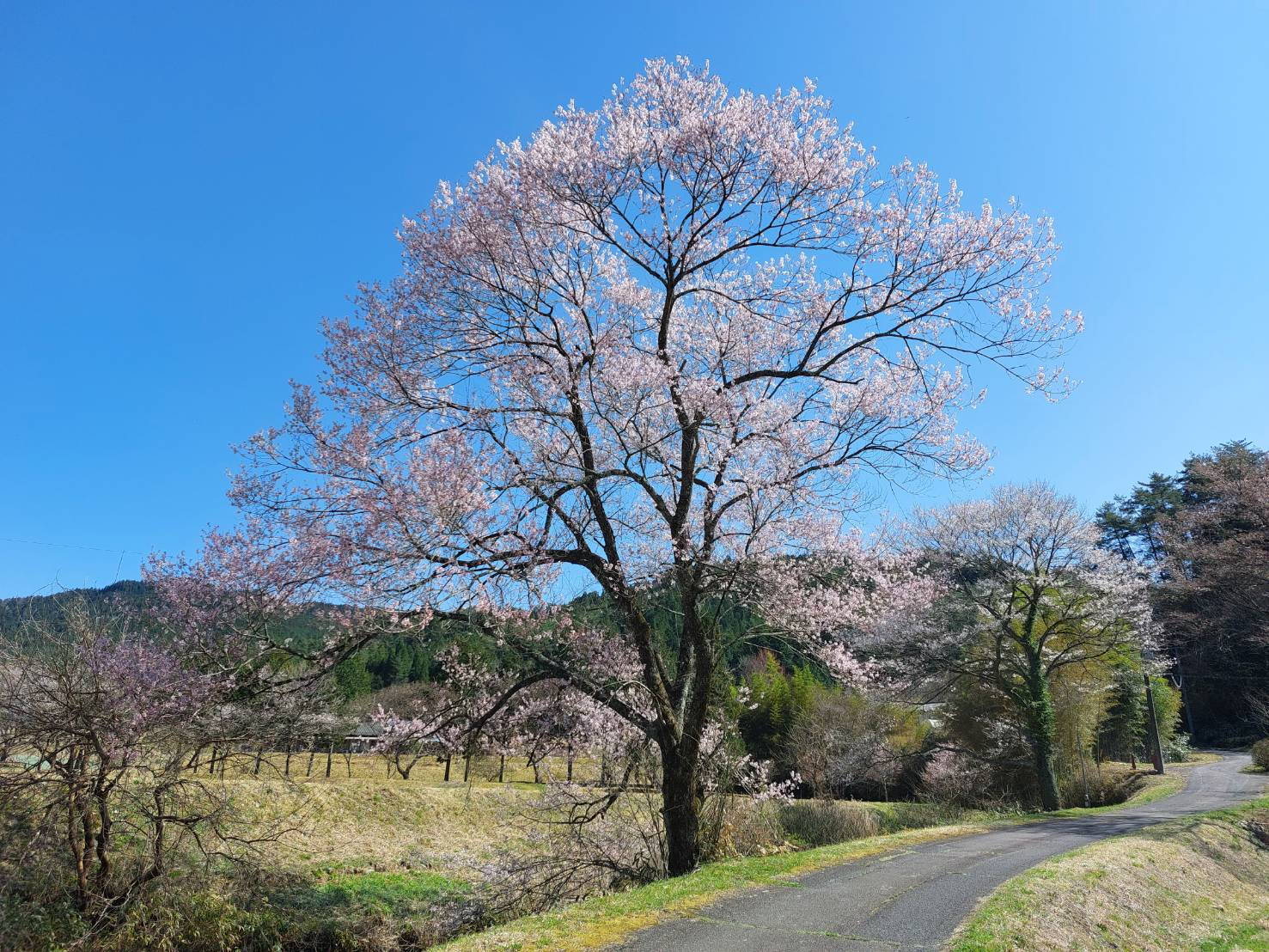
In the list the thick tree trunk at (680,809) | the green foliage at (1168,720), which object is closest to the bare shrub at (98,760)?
the thick tree trunk at (680,809)

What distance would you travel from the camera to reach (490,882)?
445 inches

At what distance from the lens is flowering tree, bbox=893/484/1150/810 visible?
921 inches

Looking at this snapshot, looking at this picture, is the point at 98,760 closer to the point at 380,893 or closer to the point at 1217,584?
the point at 380,893

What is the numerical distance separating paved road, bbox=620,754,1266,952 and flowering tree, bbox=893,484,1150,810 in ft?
42.4

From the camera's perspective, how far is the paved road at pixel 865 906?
5.41m

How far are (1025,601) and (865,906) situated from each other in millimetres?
21733

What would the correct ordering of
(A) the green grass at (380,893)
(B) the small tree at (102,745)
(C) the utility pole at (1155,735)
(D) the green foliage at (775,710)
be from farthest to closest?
1. (D) the green foliage at (775,710)
2. (C) the utility pole at (1155,735)
3. (A) the green grass at (380,893)
4. (B) the small tree at (102,745)

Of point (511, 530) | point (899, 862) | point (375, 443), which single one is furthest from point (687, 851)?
point (375, 443)

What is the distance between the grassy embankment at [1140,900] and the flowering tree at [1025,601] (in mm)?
9978

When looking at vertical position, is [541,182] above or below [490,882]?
above

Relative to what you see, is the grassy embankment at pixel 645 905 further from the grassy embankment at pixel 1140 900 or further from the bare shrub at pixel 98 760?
the bare shrub at pixel 98 760

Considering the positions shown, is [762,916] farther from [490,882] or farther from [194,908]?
[194,908]

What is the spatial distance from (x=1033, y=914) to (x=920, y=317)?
6534 millimetres

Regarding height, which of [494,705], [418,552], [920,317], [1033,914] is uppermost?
[920,317]
